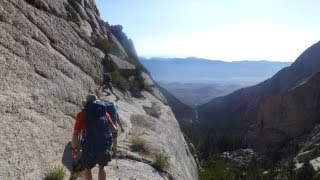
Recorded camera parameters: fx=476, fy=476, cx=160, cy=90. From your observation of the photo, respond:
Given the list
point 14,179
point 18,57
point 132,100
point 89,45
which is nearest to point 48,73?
point 18,57

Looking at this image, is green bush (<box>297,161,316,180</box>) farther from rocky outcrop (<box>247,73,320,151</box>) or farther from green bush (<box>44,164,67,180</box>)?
green bush (<box>44,164,67,180</box>)

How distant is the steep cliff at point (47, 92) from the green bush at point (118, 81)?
2.83 metres

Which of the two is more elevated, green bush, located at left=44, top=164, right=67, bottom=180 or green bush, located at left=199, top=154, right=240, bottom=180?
green bush, located at left=44, top=164, right=67, bottom=180

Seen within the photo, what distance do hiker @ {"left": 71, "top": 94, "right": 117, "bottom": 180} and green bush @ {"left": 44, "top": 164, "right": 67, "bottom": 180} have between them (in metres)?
2.00

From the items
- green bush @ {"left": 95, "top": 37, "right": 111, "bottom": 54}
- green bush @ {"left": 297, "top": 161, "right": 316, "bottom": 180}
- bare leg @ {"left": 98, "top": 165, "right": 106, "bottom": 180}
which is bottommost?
green bush @ {"left": 297, "top": 161, "right": 316, "bottom": 180}

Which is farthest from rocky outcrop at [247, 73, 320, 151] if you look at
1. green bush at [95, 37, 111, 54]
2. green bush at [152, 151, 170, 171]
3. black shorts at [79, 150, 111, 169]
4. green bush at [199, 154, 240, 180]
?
black shorts at [79, 150, 111, 169]

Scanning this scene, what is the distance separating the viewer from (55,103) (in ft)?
68.8

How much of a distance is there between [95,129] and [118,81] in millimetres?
21775

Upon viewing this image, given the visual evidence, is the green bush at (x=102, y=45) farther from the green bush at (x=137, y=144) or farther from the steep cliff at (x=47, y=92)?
the green bush at (x=137, y=144)

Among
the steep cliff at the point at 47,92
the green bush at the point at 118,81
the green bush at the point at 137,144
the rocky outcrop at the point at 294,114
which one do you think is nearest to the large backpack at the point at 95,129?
the steep cliff at the point at 47,92

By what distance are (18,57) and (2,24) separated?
1537 millimetres

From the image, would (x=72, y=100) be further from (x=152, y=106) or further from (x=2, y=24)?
(x=152, y=106)

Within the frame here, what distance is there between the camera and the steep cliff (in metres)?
16.5

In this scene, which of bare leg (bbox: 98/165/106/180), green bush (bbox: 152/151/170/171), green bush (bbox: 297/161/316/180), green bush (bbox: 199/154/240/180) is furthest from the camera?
green bush (bbox: 199/154/240/180)
